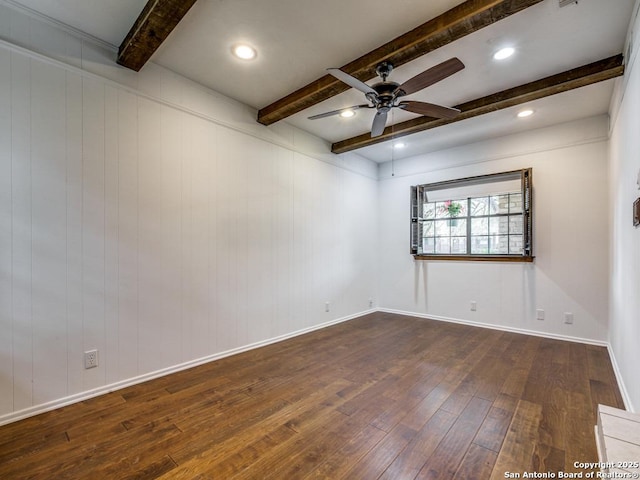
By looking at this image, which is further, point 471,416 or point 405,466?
point 471,416

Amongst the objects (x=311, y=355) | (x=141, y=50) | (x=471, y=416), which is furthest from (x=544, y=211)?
(x=141, y=50)

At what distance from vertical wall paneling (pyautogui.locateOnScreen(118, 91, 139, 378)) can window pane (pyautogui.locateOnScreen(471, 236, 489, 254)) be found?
15.3ft

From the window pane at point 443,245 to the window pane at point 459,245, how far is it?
2.7 inches

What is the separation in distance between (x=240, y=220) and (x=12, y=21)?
228 centimetres

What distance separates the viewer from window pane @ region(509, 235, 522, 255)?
437cm

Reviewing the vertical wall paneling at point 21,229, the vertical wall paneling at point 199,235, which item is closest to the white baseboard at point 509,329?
the vertical wall paneling at point 199,235

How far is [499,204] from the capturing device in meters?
4.57

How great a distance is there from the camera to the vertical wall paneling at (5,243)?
202 cm

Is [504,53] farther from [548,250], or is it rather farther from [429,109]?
[548,250]

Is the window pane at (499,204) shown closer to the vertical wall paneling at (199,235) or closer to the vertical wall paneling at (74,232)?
the vertical wall paneling at (199,235)

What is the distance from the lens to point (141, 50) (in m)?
2.35

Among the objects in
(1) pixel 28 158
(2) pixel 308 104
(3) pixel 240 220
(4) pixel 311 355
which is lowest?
(4) pixel 311 355

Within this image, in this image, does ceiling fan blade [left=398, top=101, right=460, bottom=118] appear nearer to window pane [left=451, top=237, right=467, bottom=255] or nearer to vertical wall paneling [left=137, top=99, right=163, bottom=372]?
vertical wall paneling [left=137, top=99, right=163, bottom=372]

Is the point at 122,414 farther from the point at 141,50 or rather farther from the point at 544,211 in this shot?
the point at 544,211
